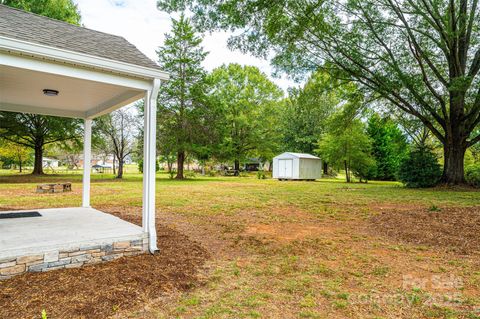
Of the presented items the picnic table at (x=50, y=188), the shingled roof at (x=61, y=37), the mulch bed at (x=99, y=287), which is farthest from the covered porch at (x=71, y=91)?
the picnic table at (x=50, y=188)

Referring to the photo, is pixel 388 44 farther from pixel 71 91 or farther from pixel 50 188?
pixel 50 188

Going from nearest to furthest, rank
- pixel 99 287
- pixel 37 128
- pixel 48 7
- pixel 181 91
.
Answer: pixel 99 287 < pixel 48 7 < pixel 181 91 < pixel 37 128

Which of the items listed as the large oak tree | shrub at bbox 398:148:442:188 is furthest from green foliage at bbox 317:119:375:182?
the large oak tree

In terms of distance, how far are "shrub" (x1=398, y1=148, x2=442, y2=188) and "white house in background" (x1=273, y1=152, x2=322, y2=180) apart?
7.99m

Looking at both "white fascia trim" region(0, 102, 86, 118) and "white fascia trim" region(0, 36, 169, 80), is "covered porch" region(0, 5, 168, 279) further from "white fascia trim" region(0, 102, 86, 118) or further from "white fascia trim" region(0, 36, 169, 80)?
"white fascia trim" region(0, 102, 86, 118)

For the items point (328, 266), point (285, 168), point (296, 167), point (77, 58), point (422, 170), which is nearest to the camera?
point (77, 58)

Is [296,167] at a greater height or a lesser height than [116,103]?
lesser

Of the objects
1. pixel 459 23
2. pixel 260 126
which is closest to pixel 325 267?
pixel 459 23

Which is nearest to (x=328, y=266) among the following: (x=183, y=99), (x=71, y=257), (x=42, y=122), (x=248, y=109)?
(x=71, y=257)

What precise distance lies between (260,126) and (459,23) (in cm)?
1915

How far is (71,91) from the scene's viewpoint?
4844mm

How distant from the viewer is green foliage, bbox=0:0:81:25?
634 inches

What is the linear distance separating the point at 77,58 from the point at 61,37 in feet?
2.35

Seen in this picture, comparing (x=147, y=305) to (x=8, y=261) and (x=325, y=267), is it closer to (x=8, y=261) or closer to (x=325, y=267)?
(x=8, y=261)
